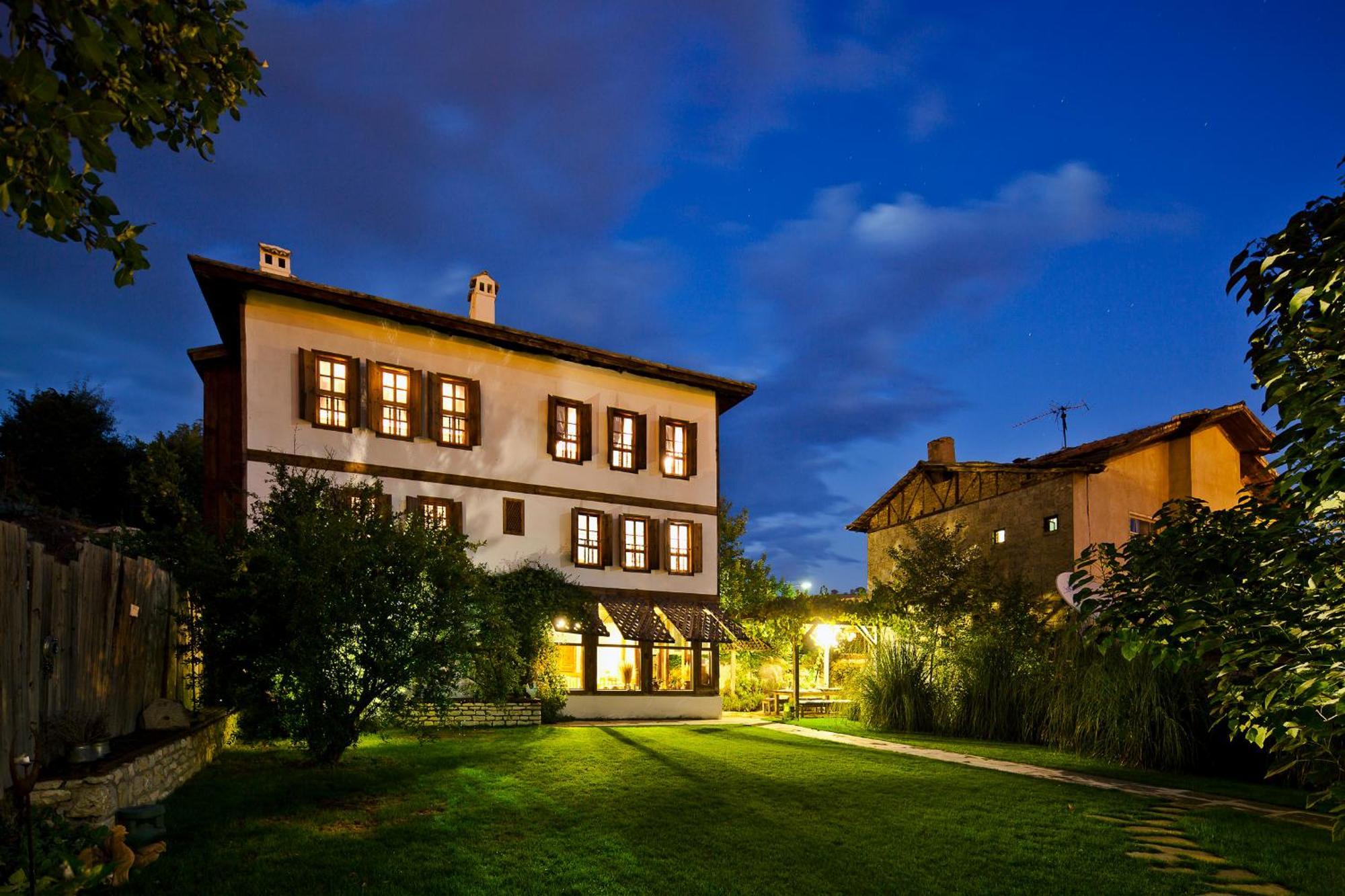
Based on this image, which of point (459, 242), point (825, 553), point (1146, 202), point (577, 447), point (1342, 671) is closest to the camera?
point (1342, 671)

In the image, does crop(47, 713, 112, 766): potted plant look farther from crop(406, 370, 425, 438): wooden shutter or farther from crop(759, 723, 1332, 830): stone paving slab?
crop(406, 370, 425, 438): wooden shutter

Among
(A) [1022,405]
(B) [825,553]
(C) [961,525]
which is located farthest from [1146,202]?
(A) [1022,405]

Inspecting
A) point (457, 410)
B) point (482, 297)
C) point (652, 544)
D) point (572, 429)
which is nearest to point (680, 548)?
point (652, 544)

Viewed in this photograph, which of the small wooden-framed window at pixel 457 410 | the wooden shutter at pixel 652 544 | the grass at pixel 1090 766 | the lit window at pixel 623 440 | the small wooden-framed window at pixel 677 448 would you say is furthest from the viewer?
Result: the small wooden-framed window at pixel 677 448

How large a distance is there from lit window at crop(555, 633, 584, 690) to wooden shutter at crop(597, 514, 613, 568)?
6.33 feet

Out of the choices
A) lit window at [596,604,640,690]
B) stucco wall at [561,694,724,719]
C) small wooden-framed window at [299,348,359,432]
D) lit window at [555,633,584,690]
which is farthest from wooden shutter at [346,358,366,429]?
stucco wall at [561,694,724,719]

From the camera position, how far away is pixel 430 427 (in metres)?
18.4

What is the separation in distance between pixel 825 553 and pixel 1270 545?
132 metres

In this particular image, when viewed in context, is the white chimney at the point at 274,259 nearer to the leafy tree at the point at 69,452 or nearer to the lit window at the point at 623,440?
the lit window at the point at 623,440

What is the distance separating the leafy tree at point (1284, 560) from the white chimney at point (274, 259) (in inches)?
693

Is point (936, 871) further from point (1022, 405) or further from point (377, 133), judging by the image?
point (1022, 405)

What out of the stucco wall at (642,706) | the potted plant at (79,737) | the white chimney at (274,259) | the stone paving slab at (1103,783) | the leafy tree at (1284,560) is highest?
the white chimney at (274,259)

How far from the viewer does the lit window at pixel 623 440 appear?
69.4 feet

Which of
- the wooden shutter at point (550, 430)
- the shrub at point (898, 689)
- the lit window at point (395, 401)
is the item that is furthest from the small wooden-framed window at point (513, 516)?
the shrub at point (898, 689)
